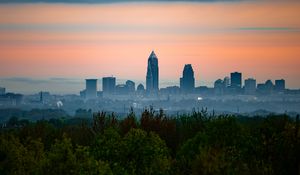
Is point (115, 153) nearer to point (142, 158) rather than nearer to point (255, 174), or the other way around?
point (142, 158)

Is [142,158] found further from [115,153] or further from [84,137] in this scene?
[84,137]

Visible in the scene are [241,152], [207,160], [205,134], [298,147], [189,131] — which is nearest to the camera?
Answer: [207,160]

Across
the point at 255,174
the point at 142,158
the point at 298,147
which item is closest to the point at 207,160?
the point at 255,174

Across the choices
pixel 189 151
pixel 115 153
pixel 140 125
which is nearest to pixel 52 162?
pixel 115 153

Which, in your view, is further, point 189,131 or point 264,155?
point 189,131

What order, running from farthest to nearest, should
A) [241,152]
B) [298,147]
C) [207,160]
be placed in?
[241,152] → [298,147] → [207,160]

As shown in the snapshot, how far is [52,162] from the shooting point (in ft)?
179

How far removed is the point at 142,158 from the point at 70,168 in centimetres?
759

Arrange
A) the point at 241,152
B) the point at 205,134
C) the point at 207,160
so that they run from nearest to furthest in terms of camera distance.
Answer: the point at 207,160 → the point at 241,152 → the point at 205,134

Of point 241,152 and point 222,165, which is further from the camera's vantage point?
point 241,152

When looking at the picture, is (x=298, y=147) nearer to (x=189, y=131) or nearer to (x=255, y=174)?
(x=255, y=174)

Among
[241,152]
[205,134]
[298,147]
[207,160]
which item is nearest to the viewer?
[207,160]

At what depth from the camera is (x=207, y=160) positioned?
1801 inches

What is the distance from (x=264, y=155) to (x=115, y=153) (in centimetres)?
1226
